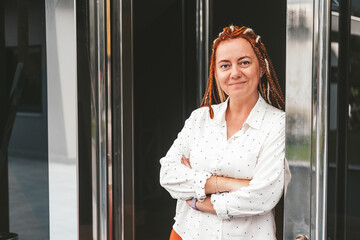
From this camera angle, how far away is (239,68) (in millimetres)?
1700

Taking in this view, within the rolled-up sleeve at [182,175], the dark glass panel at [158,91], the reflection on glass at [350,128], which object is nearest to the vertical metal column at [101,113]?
the dark glass panel at [158,91]

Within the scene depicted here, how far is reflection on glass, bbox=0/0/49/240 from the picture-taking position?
2500mm

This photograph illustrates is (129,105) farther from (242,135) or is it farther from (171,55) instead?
(242,135)

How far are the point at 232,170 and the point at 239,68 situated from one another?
1.24 feet


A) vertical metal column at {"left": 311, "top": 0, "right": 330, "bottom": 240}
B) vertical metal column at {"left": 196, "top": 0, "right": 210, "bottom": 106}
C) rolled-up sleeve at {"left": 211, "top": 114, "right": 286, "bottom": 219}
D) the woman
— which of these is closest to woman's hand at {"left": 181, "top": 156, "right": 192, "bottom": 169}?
the woman

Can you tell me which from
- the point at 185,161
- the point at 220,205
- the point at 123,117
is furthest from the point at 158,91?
the point at 220,205

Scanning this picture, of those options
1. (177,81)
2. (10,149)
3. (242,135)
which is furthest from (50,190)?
(242,135)

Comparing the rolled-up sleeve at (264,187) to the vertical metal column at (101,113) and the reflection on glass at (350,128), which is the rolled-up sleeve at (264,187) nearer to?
the reflection on glass at (350,128)

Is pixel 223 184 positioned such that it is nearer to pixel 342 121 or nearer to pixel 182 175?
pixel 182 175

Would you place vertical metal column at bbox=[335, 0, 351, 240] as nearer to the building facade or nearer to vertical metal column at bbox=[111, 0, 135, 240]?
the building facade

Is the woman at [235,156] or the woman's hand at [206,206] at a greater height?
the woman at [235,156]

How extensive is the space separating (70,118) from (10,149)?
1.84ft

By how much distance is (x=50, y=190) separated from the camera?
250 cm

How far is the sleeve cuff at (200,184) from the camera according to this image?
1.68 m
